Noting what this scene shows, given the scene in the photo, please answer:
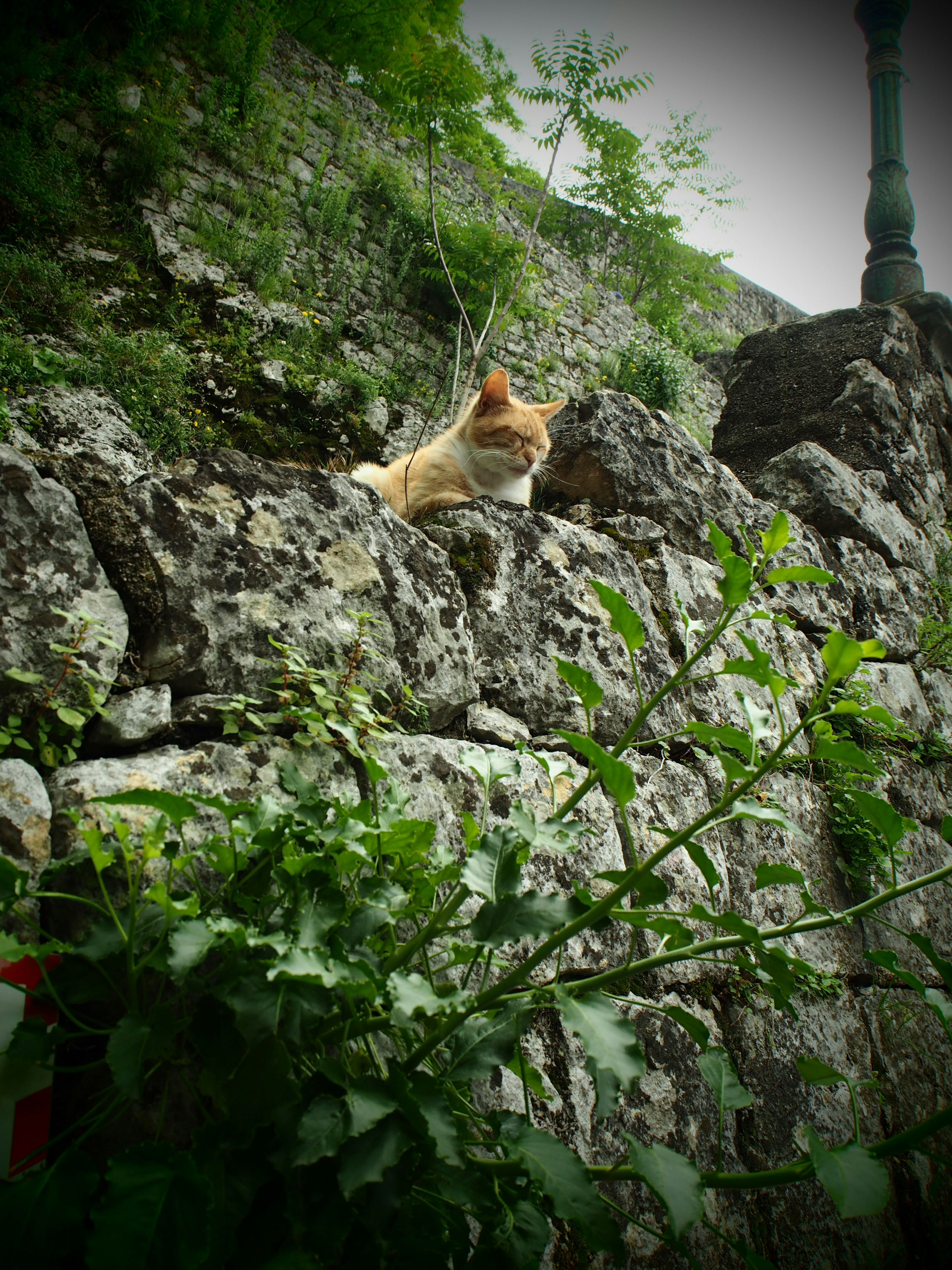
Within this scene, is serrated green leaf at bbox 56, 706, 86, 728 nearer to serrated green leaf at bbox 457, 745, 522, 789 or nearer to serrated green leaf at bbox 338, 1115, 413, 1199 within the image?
serrated green leaf at bbox 457, 745, 522, 789

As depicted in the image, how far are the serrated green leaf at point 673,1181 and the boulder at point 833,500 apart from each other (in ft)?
11.1

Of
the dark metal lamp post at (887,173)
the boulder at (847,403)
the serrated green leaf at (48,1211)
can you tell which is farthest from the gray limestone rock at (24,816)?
the dark metal lamp post at (887,173)

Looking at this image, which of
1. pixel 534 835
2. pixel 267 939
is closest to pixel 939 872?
pixel 534 835

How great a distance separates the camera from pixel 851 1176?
0.63m

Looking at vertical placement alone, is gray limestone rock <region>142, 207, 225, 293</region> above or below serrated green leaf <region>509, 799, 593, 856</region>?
above

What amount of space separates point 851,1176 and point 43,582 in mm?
1428

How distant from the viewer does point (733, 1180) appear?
71cm

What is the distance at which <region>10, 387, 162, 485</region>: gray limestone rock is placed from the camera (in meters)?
2.29

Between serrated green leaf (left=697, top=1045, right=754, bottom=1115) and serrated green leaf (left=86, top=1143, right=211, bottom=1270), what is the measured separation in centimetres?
61

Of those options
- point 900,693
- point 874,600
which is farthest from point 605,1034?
point 874,600

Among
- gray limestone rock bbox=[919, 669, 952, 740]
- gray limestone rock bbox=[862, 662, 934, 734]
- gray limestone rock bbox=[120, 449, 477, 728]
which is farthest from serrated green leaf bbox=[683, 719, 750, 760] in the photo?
gray limestone rock bbox=[919, 669, 952, 740]

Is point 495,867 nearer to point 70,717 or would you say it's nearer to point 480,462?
point 70,717

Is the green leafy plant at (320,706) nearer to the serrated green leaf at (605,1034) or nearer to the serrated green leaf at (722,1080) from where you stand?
the serrated green leaf at (605,1034)

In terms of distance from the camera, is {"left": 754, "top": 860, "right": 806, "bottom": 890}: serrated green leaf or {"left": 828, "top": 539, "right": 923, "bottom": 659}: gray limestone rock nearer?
{"left": 754, "top": 860, "right": 806, "bottom": 890}: serrated green leaf
